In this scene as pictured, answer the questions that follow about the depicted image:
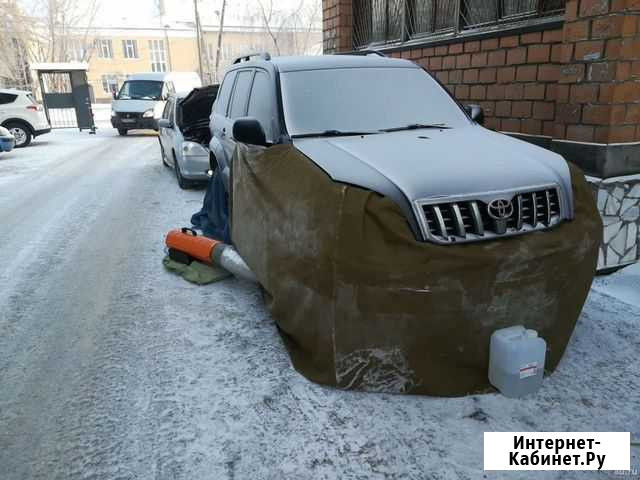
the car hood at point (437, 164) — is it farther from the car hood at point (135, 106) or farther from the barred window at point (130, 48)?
the barred window at point (130, 48)

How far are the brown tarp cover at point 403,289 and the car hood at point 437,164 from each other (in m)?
0.13

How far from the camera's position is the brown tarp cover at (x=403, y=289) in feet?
8.70

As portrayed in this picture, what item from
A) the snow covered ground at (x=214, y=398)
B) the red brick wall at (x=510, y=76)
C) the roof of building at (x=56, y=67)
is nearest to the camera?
the snow covered ground at (x=214, y=398)

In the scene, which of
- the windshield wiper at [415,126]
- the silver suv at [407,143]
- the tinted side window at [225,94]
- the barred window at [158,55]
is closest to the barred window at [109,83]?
the barred window at [158,55]

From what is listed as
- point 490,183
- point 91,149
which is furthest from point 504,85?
point 91,149

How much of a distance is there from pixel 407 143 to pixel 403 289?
1208 mm

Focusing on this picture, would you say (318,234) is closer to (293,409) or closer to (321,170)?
(321,170)

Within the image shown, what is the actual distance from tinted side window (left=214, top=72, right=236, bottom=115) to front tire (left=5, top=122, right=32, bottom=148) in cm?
1252

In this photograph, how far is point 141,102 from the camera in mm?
18266

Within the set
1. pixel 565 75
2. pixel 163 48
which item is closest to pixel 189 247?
pixel 565 75

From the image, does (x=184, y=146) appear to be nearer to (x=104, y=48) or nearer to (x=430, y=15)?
(x=430, y=15)

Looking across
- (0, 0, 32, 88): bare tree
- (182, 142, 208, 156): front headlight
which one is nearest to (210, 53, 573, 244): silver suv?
(182, 142, 208, 156): front headlight

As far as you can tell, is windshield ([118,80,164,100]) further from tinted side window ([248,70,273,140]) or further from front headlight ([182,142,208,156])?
tinted side window ([248,70,273,140])

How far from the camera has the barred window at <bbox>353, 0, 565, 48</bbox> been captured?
5.57 meters
